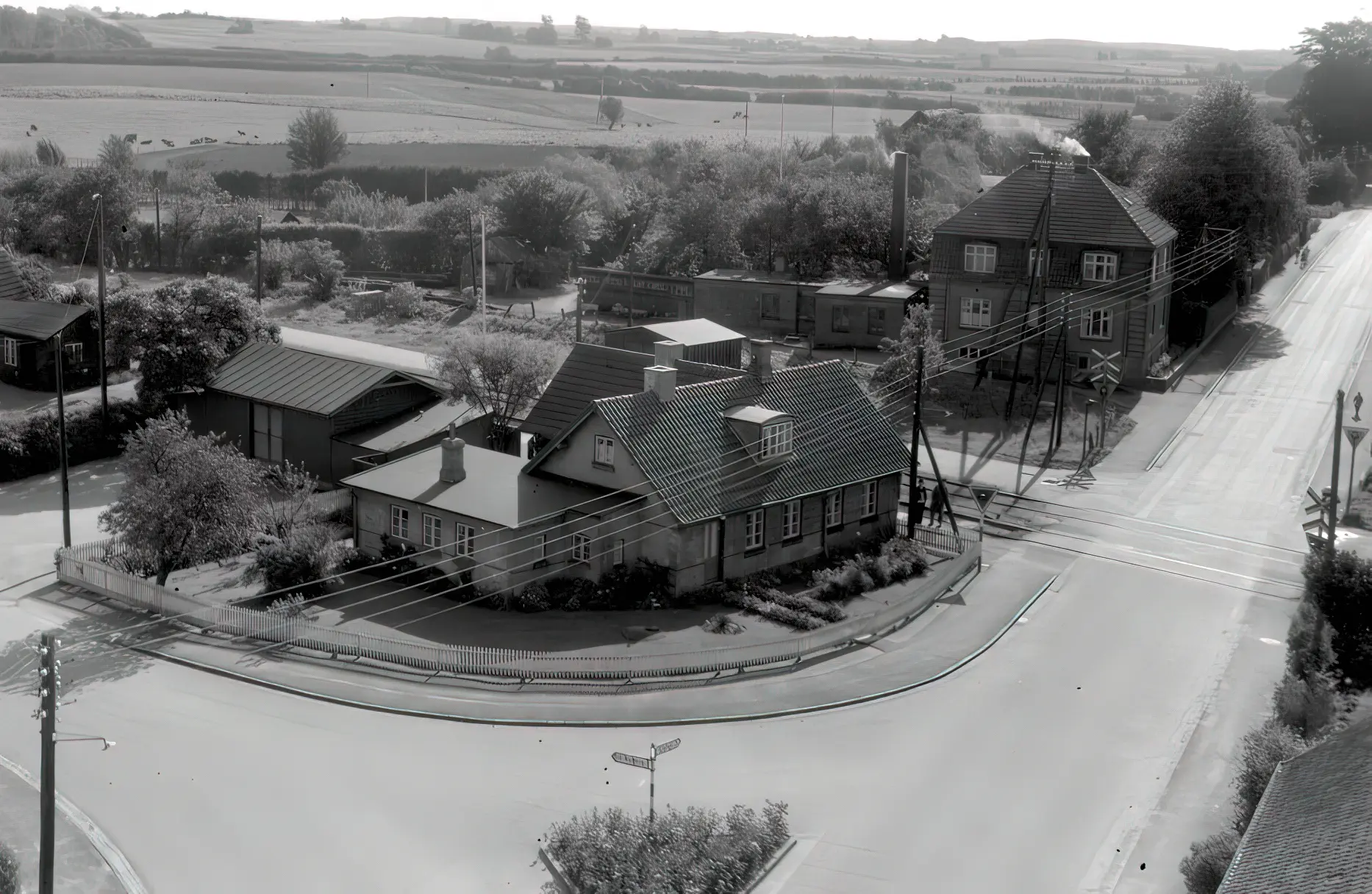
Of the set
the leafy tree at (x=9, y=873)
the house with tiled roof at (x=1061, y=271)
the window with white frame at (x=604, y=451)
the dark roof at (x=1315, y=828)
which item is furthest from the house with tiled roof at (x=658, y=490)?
the house with tiled roof at (x=1061, y=271)

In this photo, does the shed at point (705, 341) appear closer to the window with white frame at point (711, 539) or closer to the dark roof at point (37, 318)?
the window with white frame at point (711, 539)

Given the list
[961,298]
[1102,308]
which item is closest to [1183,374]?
[1102,308]

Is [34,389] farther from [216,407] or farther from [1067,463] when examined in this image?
[1067,463]

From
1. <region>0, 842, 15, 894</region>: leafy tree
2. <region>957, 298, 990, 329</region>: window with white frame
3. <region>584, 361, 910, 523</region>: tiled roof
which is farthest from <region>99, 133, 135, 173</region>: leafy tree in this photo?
<region>0, 842, 15, 894</region>: leafy tree

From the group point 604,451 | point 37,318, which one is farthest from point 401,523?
point 37,318

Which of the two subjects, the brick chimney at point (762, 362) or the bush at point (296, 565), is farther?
the brick chimney at point (762, 362)

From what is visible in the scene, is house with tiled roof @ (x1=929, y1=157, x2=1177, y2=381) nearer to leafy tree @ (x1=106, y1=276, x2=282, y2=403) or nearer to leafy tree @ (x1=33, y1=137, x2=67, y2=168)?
leafy tree @ (x1=106, y1=276, x2=282, y2=403)

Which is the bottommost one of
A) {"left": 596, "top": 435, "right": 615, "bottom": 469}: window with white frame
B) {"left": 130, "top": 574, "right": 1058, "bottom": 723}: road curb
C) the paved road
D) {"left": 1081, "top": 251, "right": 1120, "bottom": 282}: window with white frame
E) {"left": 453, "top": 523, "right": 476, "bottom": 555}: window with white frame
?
the paved road
